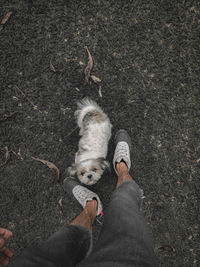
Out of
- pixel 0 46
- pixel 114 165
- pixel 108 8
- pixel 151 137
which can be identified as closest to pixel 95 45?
pixel 108 8

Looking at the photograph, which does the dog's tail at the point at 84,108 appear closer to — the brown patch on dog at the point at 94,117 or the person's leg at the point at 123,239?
the brown patch on dog at the point at 94,117

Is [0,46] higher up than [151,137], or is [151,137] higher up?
[0,46]

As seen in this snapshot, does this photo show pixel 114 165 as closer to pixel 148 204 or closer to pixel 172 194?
pixel 148 204

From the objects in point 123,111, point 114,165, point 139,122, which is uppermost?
point 123,111

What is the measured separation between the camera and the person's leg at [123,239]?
113 cm

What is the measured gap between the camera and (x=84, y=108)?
2.30m

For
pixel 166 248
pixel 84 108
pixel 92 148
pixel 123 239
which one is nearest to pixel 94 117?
pixel 84 108

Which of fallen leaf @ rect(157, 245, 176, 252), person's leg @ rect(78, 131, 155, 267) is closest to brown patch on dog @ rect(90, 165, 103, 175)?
person's leg @ rect(78, 131, 155, 267)

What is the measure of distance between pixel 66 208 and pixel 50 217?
243 mm

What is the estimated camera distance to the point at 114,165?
2322mm

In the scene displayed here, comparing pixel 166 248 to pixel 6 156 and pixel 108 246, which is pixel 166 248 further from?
pixel 6 156

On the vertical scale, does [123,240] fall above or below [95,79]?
below

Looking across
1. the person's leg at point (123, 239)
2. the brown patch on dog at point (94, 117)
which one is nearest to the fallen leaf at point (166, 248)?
the person's leg at point (123, 239)

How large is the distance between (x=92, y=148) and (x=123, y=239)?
3.46 ft
